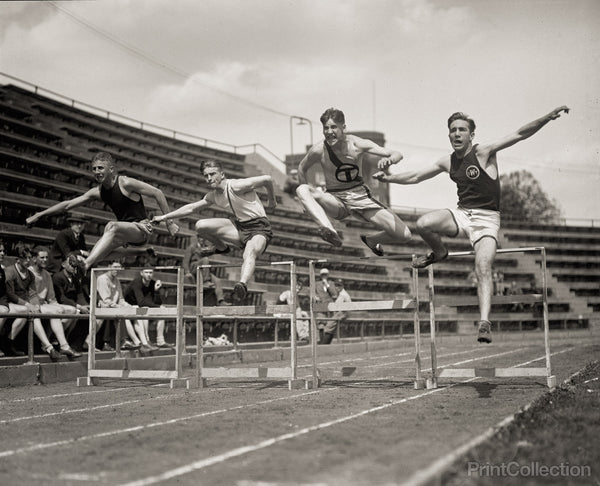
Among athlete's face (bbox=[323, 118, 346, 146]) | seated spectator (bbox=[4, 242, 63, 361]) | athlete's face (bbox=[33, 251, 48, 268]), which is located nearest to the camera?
athlete's face (bbox=[323, 118, 346, 146])

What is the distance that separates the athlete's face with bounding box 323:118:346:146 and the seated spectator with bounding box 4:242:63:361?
15.4 ft

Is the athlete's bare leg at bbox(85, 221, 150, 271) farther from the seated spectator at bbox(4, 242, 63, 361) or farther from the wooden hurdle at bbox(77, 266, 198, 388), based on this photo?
the seated spectator at bbox(4, 242, 63, 361)

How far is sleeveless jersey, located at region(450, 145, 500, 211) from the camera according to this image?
23.2ft

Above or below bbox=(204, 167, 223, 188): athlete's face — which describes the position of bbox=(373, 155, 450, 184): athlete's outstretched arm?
below

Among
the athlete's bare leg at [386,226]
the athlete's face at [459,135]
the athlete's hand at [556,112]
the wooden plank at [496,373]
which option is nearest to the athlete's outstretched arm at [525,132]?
the athlete's hand at [556,112]

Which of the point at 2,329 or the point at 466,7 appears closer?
the point at 2,329

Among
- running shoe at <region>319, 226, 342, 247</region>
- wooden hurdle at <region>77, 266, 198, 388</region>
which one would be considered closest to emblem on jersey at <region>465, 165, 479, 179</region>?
running shoe at <region>319, 226, 342, 247</region>

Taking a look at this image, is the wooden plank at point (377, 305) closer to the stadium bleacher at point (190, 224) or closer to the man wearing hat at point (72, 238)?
the man wearing hat at point (72, 238)

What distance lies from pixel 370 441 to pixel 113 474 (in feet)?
5.22

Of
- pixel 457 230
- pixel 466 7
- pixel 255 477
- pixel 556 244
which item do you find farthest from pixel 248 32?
pixel 556 244

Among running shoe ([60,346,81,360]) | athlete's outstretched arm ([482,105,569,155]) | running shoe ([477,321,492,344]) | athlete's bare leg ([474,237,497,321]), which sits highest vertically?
athlete's outstretched arm ([482,105,569,155])

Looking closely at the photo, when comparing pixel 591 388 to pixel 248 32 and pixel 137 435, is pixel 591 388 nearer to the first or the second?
pixel 137 435

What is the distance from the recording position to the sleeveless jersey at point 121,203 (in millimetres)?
8781

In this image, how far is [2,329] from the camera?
9.57m
